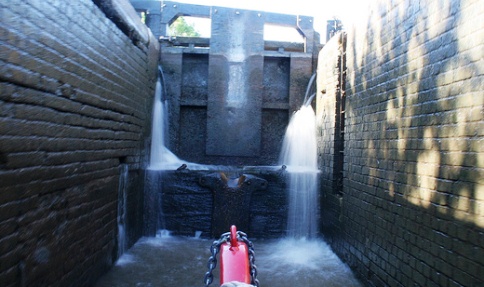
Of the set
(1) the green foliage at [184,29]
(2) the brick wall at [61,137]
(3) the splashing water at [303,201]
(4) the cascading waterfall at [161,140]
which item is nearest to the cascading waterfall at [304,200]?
(3) the splashing water at [303,201]

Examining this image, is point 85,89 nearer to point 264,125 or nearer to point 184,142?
point 184,142

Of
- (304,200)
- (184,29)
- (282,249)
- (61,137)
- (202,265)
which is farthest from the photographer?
(184,29)

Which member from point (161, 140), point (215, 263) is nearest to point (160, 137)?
point (161, 140)

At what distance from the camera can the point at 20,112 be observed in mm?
2779

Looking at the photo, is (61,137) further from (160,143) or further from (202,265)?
(160,143)

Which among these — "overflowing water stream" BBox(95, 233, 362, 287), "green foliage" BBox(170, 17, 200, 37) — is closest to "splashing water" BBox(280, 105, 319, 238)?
"overflowing water stream" BBox(95, 233, 362, 287)

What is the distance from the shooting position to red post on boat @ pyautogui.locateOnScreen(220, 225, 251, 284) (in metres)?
2.69

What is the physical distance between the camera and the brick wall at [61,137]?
8.80 feet

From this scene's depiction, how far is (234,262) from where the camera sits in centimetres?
276

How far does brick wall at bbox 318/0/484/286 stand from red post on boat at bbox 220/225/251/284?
161 centimetres

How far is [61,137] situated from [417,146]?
3.23m

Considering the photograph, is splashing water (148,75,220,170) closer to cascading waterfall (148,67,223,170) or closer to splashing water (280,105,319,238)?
cascading waterfall (148,67,223,170)

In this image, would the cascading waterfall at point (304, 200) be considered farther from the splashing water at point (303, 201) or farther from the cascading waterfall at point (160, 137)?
the cascading waterfall at point (160, 137)

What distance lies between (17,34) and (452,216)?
11.4 feet
